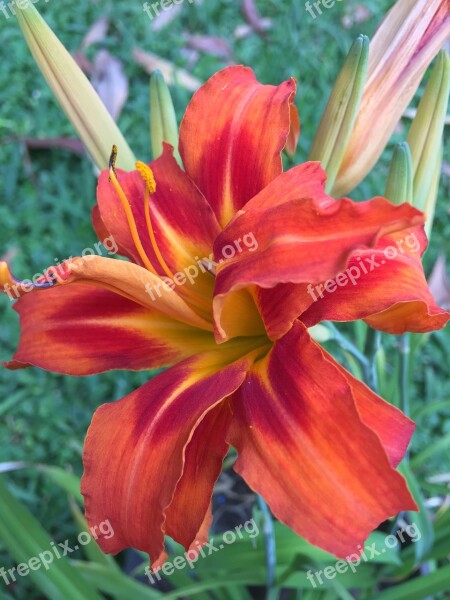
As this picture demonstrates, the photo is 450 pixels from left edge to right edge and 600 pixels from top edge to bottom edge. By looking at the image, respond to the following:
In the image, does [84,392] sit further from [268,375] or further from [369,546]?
[268,375]

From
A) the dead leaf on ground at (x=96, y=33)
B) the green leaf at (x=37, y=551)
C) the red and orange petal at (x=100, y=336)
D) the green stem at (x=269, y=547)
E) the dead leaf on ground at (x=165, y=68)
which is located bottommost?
the green stem at (x=269, y=547)

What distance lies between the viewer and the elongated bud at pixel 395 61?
0.68 meters

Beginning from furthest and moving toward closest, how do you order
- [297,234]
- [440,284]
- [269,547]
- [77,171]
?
[77,171] → [440,284] → [269,547] → [297,234]

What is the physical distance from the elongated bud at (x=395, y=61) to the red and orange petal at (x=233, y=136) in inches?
4.5

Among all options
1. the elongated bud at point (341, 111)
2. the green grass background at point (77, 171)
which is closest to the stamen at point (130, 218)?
the elongated bud at point (341, 111)

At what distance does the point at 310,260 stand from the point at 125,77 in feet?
4.82

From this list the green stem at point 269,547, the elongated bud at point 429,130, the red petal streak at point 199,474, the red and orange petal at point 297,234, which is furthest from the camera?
the green stem at point 269,547

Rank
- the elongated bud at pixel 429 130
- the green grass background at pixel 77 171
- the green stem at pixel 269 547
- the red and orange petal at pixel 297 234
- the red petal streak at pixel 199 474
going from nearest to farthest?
1. the red and orange petal at pixel 297 234
2. the red petal streak at pixel 199 474
3. the elongated bud at pixel 429 130
4. the green stem at pixel 269 547
5. the green grass background at pixel 77 171

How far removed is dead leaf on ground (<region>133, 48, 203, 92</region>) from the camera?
5.66 feet

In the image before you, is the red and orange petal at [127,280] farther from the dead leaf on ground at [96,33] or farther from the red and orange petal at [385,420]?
the dead leaf on ground at [96,33]

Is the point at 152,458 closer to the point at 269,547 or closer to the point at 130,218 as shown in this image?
the point at 130,218

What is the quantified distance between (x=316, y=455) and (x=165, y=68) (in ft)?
4.87

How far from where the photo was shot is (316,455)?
1.61 feet

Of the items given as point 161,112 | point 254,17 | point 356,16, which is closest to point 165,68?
point 254,17
